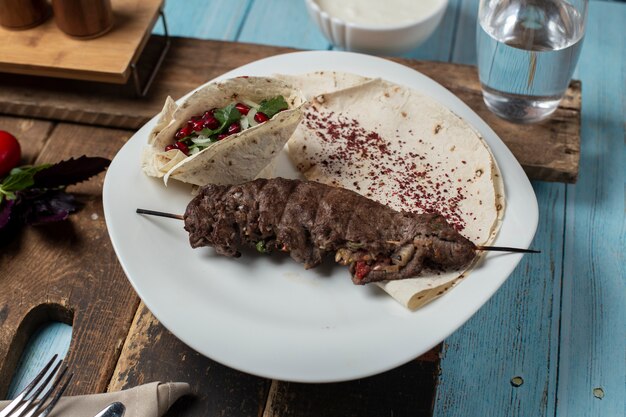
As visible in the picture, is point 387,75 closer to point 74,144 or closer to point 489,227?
point 489,227

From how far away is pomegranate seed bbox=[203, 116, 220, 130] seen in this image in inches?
135

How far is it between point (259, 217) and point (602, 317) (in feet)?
5.42

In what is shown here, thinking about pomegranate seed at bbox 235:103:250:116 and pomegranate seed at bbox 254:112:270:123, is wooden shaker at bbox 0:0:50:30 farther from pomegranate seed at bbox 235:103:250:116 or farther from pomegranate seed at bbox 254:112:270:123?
pomegranate seed at bbox 254:112:270:123

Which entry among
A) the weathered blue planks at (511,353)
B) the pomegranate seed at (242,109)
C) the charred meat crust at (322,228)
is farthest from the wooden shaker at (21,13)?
the weathered blue planks at (511,353)

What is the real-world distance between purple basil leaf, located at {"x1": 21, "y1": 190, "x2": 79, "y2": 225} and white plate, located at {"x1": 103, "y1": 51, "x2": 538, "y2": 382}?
359 mm

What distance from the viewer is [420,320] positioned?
2.90 metres

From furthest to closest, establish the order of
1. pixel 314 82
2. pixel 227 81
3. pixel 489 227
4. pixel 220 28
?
pixel 220 28, pixel 314 82, pixel 227 81, pixel 489 227

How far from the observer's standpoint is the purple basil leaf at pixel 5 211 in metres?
3.49

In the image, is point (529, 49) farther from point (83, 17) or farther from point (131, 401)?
point (131, 401)

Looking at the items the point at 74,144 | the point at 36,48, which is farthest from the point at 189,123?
the point at 36,48

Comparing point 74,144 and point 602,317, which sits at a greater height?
point 74,144

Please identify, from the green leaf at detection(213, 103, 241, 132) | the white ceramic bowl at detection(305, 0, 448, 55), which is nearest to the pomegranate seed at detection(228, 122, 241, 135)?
the green leaf at detection(213, 103, 241, 132)

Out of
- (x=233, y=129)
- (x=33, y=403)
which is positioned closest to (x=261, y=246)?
(x=233, y=129)

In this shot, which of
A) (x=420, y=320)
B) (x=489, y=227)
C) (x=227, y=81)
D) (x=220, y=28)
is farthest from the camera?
(x=220, y=28)
